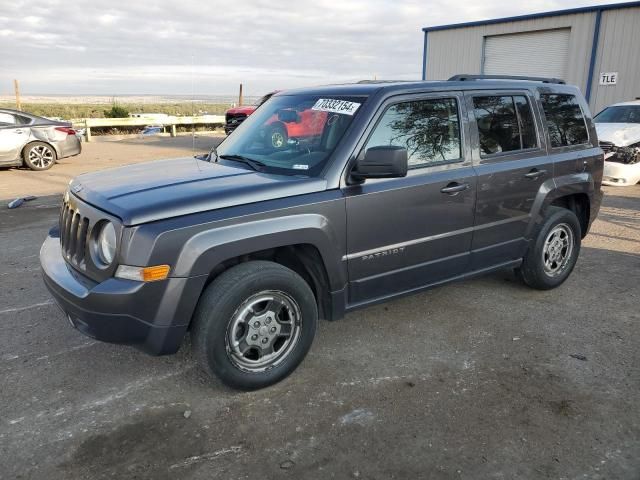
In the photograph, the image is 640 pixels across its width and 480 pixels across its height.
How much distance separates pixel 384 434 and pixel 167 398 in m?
1.32

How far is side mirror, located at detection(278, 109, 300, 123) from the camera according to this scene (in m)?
4.01

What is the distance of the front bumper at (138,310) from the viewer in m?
2.84

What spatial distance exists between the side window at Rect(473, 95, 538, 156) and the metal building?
48.4ft

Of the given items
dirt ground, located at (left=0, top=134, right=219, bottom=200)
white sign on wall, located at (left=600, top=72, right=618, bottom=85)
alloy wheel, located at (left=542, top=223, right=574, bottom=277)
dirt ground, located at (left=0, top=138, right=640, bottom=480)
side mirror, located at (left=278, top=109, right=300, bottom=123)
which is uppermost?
white sign on wall, located at (left=600, top=72, right=618, bottom=85)

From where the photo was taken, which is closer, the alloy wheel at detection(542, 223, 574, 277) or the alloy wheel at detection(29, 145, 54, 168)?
the alloy wheel at detection(542, 223, 574, 277)

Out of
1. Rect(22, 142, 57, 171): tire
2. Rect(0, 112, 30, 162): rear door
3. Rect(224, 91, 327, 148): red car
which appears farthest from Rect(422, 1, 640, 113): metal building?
Rect(224, 91, 327, 148): red car

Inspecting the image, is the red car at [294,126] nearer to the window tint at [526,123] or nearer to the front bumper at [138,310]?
the front bumper at [138,310]

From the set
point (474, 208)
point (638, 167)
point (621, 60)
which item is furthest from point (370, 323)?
point (621, 60)

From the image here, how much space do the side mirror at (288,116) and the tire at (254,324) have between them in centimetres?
130

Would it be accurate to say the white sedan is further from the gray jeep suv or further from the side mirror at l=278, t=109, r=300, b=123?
the side mirror at l=278, t=109, r=300, b=123

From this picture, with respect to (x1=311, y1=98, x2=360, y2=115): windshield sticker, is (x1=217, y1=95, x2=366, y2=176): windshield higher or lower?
lower

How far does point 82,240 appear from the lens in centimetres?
318

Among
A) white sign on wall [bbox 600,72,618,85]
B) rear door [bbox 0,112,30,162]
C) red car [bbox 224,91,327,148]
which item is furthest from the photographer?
white sign on wall [bbox 600,72,618,85]

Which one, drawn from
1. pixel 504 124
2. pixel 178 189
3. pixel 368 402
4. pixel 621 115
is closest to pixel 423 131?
pixel 504 124
